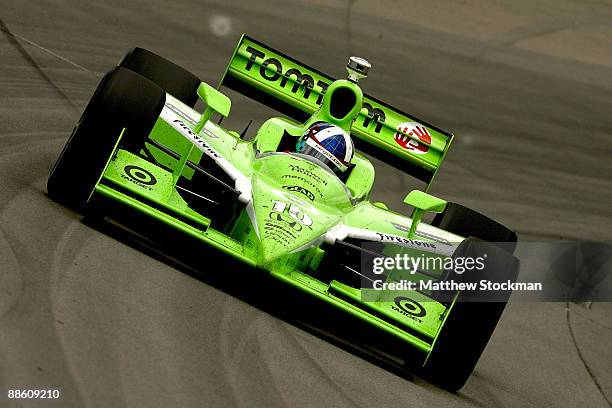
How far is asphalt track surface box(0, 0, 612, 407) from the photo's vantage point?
248 inches

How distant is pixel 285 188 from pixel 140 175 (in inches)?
45.0

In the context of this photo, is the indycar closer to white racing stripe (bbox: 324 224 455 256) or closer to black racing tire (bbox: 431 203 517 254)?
white racing stripe (bbox: 324 224 455 256)

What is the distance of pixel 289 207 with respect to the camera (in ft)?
27.4

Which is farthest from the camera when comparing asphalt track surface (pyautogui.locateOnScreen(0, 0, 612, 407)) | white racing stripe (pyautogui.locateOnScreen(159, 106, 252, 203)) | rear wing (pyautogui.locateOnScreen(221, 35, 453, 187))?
rear wing (pyautogui.locateOnScreen(221, 35, 453, 187))

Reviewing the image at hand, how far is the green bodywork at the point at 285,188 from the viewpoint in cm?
792

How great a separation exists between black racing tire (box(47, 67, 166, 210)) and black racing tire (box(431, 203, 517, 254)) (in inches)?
136

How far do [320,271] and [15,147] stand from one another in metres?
2.95

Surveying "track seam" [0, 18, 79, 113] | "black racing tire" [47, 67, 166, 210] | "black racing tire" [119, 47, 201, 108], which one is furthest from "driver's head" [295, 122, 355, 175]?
"track seam" [0, 18, 79, 113]

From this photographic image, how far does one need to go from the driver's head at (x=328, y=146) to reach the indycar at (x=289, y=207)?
0.18 metres

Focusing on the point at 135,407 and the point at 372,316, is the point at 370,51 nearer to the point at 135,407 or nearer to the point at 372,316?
the point at 372,316

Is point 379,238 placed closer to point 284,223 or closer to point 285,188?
point 285,188

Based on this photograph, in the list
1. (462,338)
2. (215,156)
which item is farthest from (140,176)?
(462,338)

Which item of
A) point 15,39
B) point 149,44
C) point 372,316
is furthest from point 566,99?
point 372,316

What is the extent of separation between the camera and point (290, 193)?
8.75 meters
